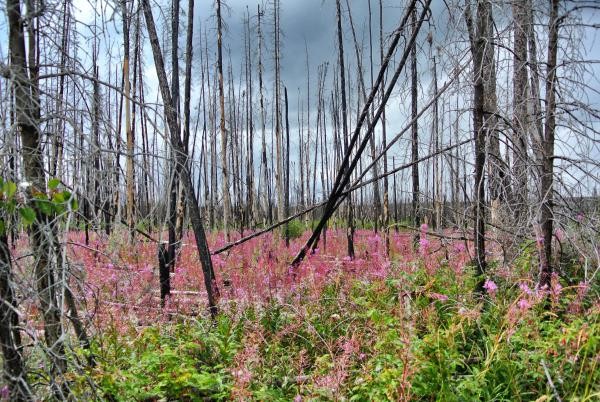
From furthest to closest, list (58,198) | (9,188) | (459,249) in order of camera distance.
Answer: (459,249)
(58,198)
(9,188)

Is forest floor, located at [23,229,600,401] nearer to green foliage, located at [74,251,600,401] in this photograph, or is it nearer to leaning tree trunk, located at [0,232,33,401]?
green foliage, located at [74,251,600,401]

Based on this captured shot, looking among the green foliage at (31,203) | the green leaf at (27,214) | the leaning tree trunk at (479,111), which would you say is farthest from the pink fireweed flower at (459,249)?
the green leaf at (27,214)

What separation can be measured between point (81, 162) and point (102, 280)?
4.98 metres

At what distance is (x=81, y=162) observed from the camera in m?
2.08

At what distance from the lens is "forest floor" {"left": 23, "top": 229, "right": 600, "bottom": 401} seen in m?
2.63

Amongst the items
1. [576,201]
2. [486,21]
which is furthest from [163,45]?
[576,201]

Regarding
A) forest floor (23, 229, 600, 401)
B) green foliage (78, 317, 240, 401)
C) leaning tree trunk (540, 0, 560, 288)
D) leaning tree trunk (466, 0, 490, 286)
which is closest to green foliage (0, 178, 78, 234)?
forest floor (23, 229, 600, 401)

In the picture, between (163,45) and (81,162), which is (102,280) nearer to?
(163,45)

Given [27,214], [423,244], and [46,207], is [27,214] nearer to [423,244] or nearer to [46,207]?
[46,207]

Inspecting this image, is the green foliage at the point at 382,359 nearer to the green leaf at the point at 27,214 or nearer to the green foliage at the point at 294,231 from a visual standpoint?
the green leaf at the point at 27,214

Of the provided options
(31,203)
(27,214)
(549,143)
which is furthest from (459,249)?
(27,214)

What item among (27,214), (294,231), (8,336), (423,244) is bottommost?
(294,231)

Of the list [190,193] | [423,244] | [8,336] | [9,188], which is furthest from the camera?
[190,193]

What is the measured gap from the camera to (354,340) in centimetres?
284
